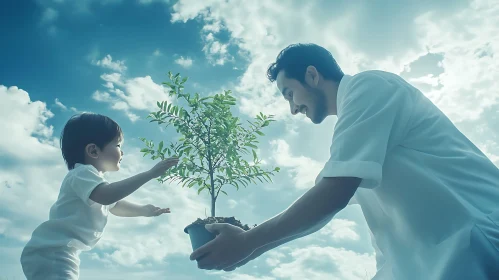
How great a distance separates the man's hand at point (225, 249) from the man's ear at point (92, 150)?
1602 millimetres

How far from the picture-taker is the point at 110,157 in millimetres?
2477

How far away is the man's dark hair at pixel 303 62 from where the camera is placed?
2.08 metres

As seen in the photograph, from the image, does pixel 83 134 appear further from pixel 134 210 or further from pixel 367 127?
pixel 367 127

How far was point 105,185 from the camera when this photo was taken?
214 cm

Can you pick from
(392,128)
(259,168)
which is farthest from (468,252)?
(259,168)

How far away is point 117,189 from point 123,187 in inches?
1.4

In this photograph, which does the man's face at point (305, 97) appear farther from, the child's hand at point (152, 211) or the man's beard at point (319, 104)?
the child's hand at point (152, 211)

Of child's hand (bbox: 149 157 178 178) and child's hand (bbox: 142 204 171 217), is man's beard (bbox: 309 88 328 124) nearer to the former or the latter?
child's hand (bbox: 149 157 178 178)

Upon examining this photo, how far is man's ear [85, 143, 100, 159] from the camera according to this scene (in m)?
2.45

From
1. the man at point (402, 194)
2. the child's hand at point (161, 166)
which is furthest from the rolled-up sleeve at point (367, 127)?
the child's hand at point (161, 166)

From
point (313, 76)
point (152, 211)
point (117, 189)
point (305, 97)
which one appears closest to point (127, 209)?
point (152, 211)

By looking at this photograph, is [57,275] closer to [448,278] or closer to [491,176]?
[448,278]

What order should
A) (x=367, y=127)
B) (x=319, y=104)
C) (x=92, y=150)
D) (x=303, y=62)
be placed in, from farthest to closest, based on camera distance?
(x=92, y=150) < (x=303, y=62) < (x=319, y=104) < (x=367, y=127)

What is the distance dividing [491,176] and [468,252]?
33 cm
